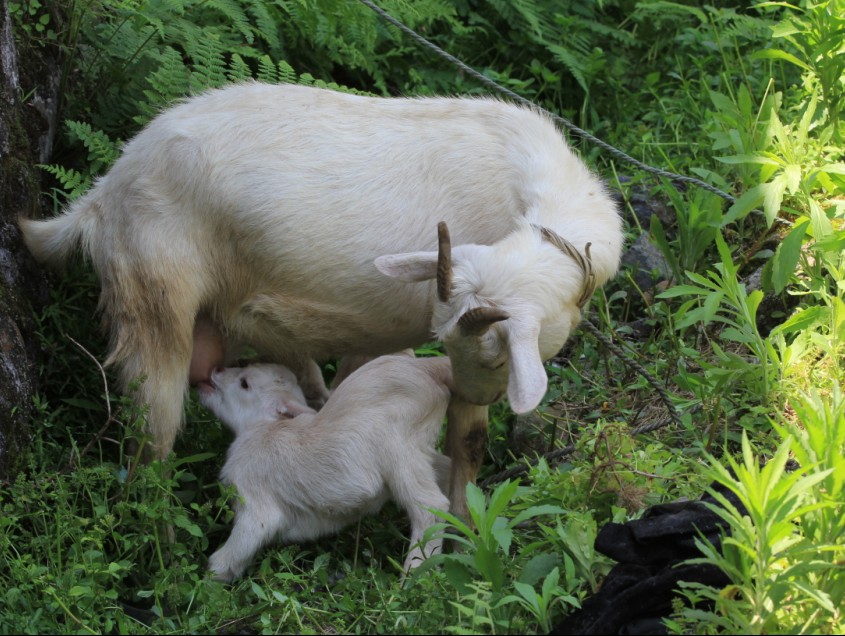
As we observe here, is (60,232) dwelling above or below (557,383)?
above

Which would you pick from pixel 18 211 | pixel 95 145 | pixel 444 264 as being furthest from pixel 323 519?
pixel 95 145

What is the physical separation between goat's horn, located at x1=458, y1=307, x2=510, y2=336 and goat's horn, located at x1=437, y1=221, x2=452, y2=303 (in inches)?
4.9

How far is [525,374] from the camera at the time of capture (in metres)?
3.63

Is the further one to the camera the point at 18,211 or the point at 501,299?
the point at 18,211

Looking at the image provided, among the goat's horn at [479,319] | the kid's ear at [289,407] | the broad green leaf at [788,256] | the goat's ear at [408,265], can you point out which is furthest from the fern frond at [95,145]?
the broad green leaf at [788,256]

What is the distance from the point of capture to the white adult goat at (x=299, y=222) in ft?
14.1

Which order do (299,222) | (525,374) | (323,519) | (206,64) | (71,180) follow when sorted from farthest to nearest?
(206,64)
(71,180)
(299,222)
(323,519)
(525,374)

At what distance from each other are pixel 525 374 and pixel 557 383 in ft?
5.90

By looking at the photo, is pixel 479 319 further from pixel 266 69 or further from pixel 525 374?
pixel 266 69

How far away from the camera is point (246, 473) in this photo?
4.23 meters

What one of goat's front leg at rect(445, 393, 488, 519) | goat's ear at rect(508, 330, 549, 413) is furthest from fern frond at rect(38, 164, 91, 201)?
goat's ear at rect(508, 330, 549, 413)

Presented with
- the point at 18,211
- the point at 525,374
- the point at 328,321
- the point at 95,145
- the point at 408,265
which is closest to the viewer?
the point at 525,374

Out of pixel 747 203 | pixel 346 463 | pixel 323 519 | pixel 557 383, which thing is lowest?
pixel 557 383

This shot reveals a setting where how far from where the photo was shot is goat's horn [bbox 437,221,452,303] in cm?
364
